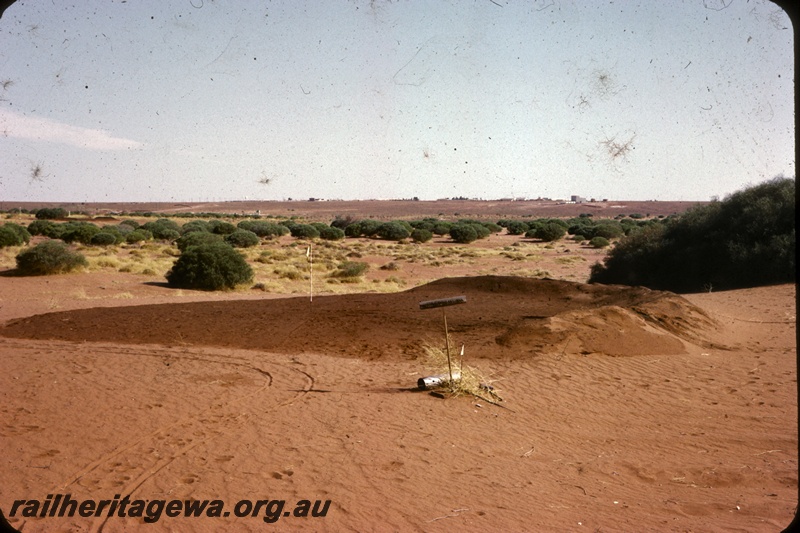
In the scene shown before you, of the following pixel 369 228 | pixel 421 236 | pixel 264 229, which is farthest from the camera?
pixel 369 228

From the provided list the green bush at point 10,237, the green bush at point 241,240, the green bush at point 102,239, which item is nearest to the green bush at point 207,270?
the green bush at point 10,237

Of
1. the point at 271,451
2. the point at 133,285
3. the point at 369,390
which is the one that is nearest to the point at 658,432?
the point at 369,390

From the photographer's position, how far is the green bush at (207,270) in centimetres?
2442

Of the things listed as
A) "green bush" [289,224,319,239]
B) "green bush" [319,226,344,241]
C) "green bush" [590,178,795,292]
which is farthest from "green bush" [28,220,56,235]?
"green bush" [590,178,795,292]

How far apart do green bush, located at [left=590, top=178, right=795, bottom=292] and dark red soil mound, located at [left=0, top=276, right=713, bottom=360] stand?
784 cm

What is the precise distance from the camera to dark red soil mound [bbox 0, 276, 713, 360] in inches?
521

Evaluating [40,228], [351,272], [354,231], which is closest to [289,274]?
[351,272]

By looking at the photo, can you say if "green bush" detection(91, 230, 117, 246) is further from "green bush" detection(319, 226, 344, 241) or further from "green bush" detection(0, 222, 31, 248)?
"green bush" detection(319, 226, 344, 241)

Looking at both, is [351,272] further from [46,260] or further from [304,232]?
[304,232]

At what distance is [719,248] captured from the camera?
81.5 feet

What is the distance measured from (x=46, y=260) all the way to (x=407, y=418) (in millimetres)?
22455

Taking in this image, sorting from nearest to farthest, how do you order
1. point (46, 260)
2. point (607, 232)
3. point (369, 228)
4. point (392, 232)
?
1. point (46, 260)
2. point (607, 232)
3. point (392, 232)
4. point (369, 228)

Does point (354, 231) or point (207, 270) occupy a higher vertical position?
point (354, 231)

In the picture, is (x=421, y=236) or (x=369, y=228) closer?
(x=421, y=236)
